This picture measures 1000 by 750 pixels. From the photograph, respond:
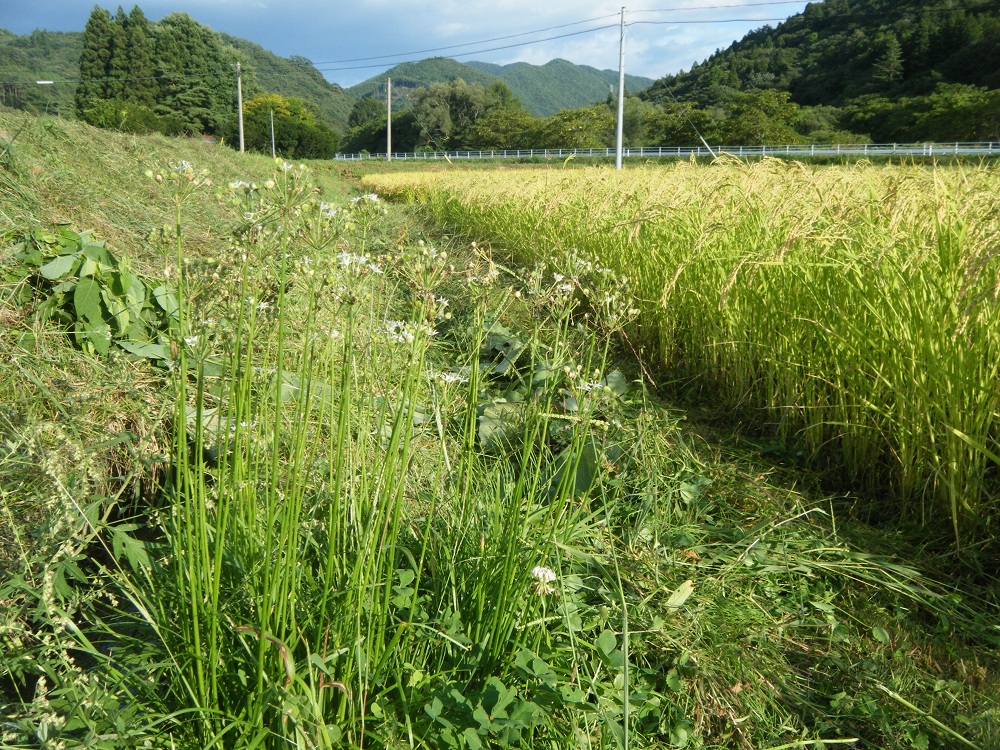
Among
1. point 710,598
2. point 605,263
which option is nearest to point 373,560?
point 710,598

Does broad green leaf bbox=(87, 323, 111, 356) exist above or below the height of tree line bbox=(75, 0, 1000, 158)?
below

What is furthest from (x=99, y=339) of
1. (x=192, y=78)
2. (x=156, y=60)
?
(x=156, y=60)

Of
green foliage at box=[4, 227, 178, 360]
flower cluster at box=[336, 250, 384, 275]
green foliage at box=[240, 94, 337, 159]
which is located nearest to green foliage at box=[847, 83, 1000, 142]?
green foliage at box=[240, 94, 337, 159]

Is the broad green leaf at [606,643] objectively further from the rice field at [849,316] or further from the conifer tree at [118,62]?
the conifer tree at [118,62]

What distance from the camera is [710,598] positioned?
1.69m

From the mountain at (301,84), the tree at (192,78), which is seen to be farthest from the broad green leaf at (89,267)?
the mountain at (301,84)

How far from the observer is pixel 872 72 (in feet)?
124

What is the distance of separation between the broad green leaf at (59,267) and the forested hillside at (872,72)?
3221 centimetres

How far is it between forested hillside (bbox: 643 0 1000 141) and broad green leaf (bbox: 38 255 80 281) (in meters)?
32.2

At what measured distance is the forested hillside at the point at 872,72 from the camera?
31047mm

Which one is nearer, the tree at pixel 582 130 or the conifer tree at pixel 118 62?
the tree at pixel 582 130

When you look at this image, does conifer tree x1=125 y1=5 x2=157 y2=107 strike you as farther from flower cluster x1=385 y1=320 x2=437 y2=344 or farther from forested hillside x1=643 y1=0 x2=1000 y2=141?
flower cluster x1=385 y1=320 x2=437 y2=344

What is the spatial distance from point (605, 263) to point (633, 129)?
33.8 m

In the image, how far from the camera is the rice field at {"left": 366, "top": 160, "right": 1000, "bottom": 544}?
199cm
